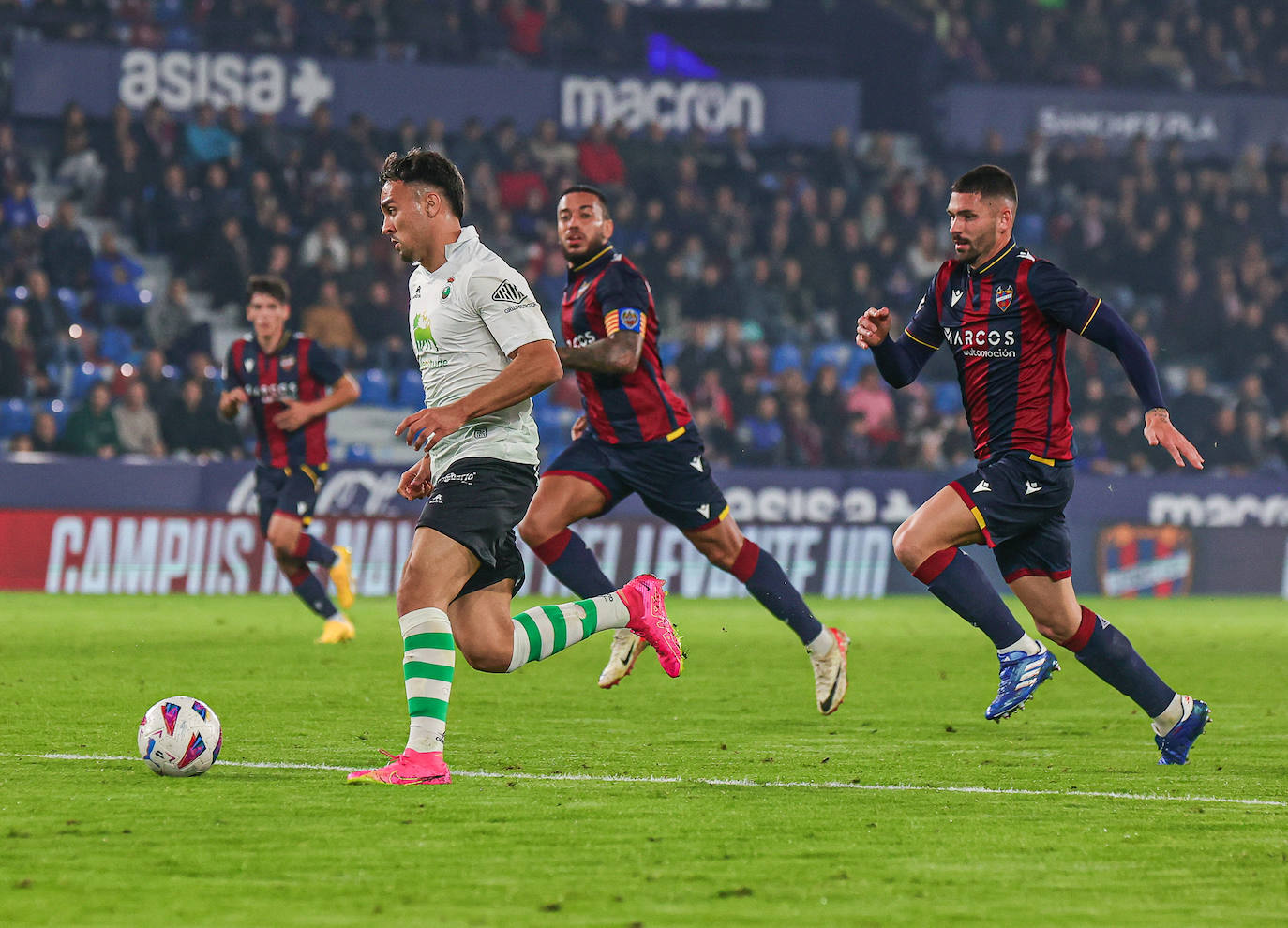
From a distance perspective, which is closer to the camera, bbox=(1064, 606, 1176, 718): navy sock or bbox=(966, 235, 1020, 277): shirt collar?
bbox=(1064, 606, 1176, 718): navy sock

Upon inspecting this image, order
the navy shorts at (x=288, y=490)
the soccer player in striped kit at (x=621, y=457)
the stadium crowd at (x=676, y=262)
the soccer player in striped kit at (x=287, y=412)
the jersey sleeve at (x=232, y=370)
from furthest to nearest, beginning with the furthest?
1. the stadium crowd at (x=676, y=262)
2. the jersey sleeve at (x=232, y=370)
3. the soccer player in striped kit at (x=287, y=412)
4. the navy shorts at (x=288, y=490)
5. the soccer player in striped kit at (x=621, y=457)

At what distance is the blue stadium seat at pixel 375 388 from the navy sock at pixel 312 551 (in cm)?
780

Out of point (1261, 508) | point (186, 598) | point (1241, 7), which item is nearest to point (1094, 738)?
point (186, 598)

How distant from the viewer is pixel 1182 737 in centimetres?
696

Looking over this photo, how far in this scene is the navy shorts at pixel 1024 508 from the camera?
23.8 ft

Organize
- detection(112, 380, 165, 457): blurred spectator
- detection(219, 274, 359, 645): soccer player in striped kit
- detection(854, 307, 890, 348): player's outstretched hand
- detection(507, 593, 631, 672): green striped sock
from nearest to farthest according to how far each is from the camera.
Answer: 1. detection(507, 593, 631, 672): green striped sock
2. detection(854, 307, 890, 348): player's outstretched hand
3. detection(219, 274, 359, 645): soccer player in striped kit
4. detection(112, 380, 165, 457): blurred spectator

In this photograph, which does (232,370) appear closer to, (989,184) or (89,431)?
(89,431)

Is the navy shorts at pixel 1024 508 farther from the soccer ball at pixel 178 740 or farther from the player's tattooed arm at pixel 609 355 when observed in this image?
the soccer ball at pixel 178 740

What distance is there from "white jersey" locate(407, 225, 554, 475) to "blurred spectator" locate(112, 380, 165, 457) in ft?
41.1

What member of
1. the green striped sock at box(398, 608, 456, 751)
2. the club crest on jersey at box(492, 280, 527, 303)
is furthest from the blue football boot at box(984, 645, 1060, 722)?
the club crest on jersey at box(492, 280, 527, 303)

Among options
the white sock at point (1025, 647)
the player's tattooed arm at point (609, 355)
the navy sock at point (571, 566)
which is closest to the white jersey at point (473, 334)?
the player's tattooed arm at point (609, 355)

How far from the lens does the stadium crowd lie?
795 inches

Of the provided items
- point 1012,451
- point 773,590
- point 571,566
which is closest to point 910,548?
point 1012,451

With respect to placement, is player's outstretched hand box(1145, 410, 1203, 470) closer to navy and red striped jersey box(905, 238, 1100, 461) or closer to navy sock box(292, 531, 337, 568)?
navy and red striped jersey box(905, 238, 1100, 461)
